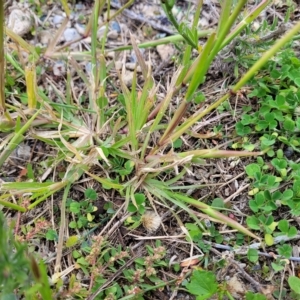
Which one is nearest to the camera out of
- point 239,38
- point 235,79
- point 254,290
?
point 254,290

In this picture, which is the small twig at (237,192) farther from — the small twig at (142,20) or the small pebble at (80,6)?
the small pebble at (80,6)

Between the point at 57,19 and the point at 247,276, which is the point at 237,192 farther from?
the point at 57,19

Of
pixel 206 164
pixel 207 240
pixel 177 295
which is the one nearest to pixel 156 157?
pixel 206 164

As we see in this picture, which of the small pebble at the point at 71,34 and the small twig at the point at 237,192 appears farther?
the small pebble at the point at 71,34

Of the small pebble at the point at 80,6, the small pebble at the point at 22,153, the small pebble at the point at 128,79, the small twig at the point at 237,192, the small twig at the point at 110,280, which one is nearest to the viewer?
the small twig at the point at 110,280

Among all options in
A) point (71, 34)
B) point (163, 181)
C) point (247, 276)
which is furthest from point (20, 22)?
point (247, 276)

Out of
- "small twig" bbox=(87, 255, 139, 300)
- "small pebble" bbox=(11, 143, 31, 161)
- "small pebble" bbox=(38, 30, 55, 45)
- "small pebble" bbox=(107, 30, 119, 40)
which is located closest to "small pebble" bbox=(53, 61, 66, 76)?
"small pebble" bbox=(38, 30, 55, 45)

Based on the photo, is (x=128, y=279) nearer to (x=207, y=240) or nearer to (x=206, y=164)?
(x=207, y=240)

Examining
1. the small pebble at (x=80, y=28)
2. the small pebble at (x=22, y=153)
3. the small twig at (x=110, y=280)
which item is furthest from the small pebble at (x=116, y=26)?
the small twig at (x=110, y=280)
